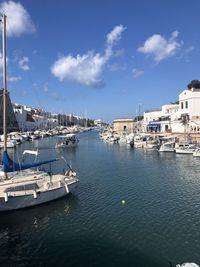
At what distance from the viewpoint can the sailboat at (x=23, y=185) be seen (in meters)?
27.0

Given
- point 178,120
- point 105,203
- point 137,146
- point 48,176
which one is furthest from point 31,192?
point 178,120

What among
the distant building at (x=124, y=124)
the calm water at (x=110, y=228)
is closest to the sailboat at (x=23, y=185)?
the calm water at (x=110, y=228)

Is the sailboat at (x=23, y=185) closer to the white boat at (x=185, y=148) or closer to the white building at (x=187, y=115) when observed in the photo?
the white boat at (x=185, y=148)

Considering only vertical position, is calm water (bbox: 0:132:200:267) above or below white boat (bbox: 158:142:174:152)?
below

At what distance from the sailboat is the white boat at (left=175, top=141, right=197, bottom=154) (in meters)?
38.4

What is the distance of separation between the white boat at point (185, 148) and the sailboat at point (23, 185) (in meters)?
38.4

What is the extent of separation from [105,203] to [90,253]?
10.5 metres

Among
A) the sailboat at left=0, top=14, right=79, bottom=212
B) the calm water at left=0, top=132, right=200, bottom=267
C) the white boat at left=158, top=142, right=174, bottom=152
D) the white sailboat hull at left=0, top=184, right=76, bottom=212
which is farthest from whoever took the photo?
the white boat at left=158, top=142, right=174, bottom=152

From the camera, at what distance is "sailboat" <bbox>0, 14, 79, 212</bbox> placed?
88.6 feet

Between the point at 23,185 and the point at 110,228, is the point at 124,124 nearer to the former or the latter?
the point at 23,185

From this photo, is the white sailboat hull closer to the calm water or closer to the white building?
the calm water

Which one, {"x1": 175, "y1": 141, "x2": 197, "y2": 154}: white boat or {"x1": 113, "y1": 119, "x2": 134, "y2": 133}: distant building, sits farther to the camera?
{"x1": 113, "y1": 119, "x2": 134, "y2": 133}: distant building

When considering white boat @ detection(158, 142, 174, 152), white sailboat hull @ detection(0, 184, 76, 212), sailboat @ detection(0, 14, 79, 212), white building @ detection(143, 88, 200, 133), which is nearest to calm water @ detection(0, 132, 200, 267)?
white sailboat hull @ detection(0, 184, 76, 212)

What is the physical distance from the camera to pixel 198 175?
4347 centimetres
